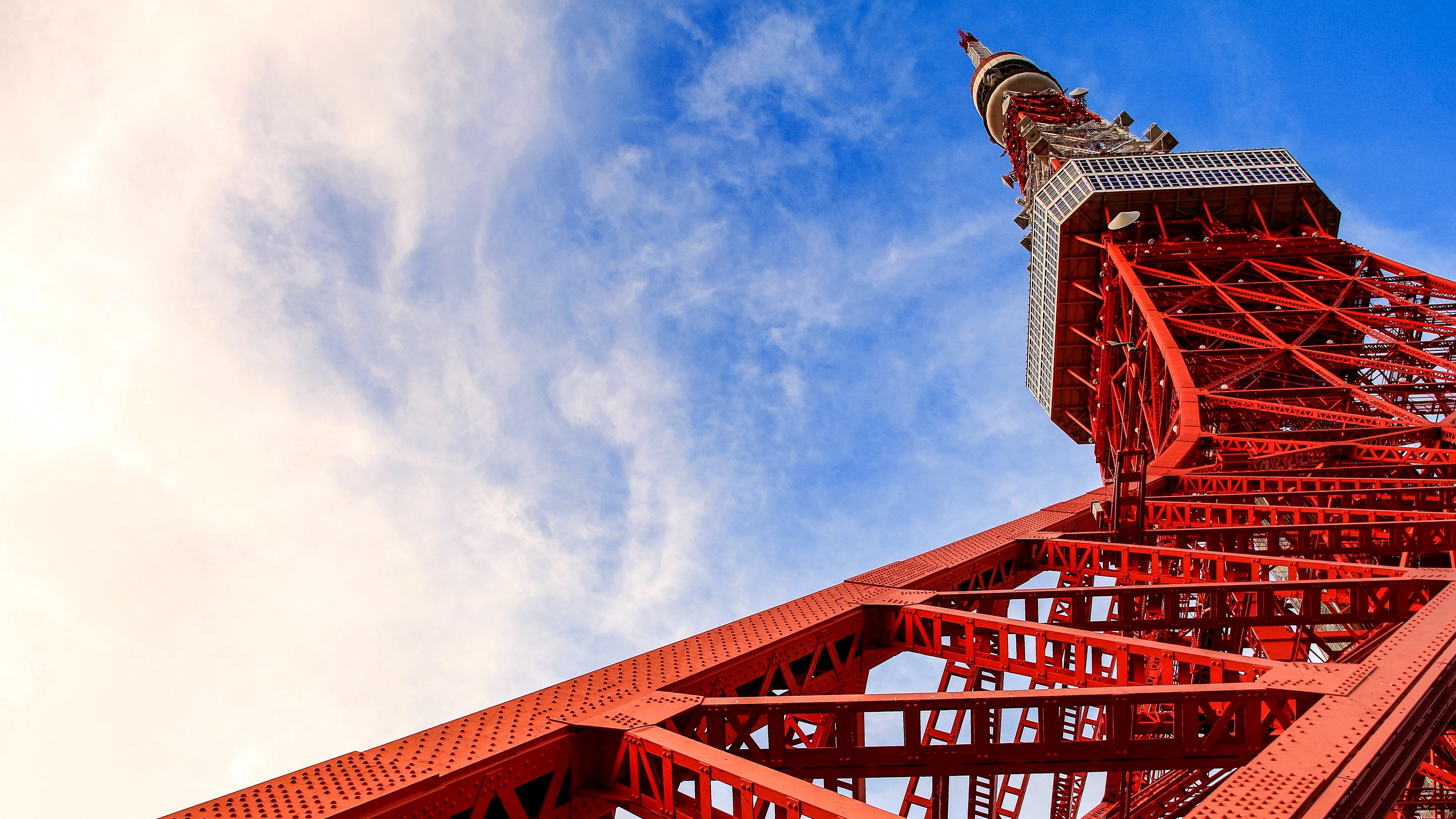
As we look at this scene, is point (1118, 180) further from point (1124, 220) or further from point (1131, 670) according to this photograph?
point (1131, 670)

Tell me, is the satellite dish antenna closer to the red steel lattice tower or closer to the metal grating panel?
the metal grating panel

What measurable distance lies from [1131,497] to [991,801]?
7340 millimetres

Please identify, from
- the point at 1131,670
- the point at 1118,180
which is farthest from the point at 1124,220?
the point at 1131,670

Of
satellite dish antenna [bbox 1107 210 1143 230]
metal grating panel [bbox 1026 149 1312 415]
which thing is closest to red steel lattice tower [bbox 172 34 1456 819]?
satellite dish antenna [bbox 1107 210 1143 230]

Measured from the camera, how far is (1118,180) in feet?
126

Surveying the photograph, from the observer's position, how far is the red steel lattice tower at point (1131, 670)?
4.66 meters

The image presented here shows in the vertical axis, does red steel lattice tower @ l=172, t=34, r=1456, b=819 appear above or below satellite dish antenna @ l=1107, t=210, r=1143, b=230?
below

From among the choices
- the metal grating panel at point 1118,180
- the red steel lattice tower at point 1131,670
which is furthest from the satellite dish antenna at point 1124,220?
the red steel lattice tower at point 1131,670

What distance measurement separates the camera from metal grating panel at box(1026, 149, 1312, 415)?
124 feet

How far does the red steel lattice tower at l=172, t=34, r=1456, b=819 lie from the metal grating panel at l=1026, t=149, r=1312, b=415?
42.2 feet

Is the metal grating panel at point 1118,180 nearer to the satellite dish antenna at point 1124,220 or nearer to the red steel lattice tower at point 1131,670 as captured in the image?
the satellite dish antenna at point 1124,220

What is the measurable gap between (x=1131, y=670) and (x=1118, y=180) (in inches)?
1429

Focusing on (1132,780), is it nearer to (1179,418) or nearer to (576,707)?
(1179,418)

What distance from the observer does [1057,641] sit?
283 inches
